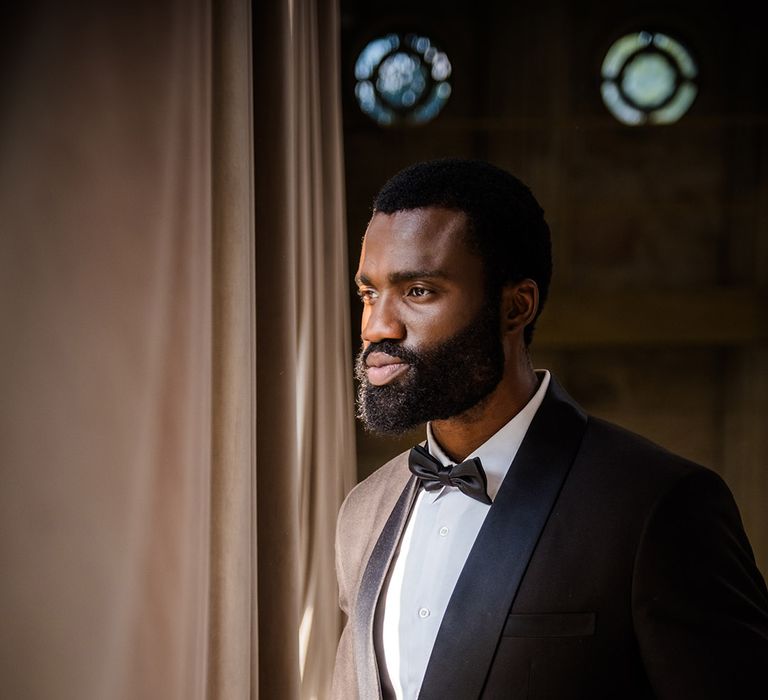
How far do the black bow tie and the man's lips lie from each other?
0.14 meters

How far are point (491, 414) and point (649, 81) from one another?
2.80m

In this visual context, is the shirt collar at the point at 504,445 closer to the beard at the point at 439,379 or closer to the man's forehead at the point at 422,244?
the beard at the point at 439,379

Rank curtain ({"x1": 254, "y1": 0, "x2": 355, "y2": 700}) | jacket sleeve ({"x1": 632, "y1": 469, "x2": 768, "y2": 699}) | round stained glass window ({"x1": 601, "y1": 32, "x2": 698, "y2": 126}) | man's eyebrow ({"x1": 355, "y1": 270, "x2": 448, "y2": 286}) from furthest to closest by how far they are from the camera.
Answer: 1. round stained glass window ({"x1": 601, "y1": 32, "x2": 698, "y2": 126})
2. curtain ({"x1": 254, "y1": 0, "x2": 355, "y2": 700})
3. man's eyebrow ({"x1": 355, "y1": 270, "x2": 448, "y2": 286})
4. jacket sleeve ({"x1": 632, "y1": 469, "x2": 768, "y2": 699})

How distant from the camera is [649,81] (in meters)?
3.20

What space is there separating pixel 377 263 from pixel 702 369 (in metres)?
2.86

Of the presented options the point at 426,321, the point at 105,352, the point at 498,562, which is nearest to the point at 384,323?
the point at 426,321

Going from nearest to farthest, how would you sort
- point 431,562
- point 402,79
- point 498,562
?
point 498,562, point 431,562, point 402,79

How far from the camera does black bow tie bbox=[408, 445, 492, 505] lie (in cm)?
89

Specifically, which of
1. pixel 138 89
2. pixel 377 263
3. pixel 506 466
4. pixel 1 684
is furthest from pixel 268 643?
pixel 138 89

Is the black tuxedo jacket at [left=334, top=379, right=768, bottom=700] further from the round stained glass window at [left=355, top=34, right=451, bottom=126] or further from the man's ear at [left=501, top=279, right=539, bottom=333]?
the round stained glass window at [left=355, top=34, right=451, bottom=126]

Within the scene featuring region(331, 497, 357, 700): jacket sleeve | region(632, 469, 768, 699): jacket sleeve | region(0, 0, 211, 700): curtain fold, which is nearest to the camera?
region(632, 469, 768, 699): jacket sleeve

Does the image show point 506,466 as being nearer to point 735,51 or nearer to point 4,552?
point 4,552

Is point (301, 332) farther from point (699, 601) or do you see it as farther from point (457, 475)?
point (699, 601)

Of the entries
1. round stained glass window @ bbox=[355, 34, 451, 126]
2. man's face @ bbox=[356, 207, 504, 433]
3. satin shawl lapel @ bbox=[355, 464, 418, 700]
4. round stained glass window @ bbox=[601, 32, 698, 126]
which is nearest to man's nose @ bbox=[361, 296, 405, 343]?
man's face @ bbox=[356, 207, 504, 433]
